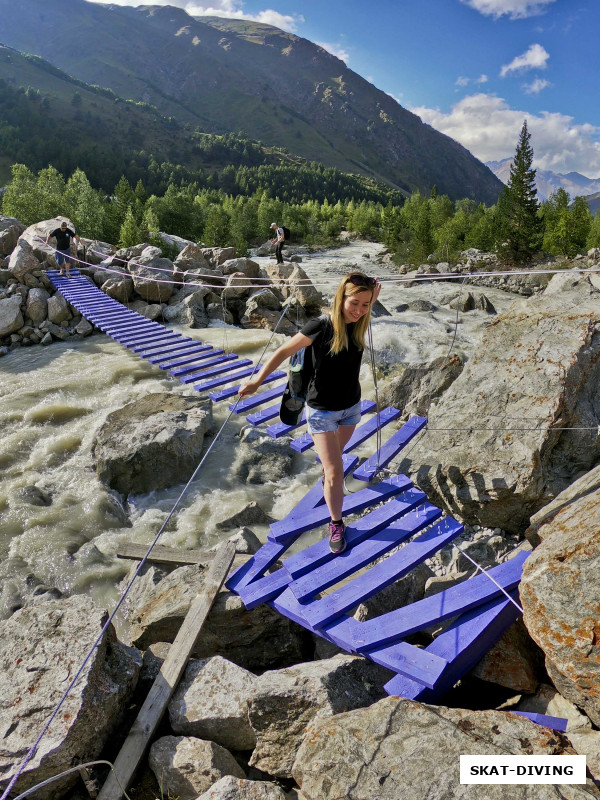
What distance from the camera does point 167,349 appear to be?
9398 millimetres

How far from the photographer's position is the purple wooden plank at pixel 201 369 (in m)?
8.15

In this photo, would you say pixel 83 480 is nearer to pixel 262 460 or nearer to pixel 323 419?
pixel 262 460

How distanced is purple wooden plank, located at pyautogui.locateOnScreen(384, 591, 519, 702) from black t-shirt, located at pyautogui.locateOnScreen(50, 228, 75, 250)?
574 inches

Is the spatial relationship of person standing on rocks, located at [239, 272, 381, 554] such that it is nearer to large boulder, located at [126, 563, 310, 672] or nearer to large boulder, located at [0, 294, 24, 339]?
large boulder, located at [126, 563, 310, 672]

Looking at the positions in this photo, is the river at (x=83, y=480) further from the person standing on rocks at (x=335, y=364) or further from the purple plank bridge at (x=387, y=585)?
the person standing on rocks at (x=335, y=364)

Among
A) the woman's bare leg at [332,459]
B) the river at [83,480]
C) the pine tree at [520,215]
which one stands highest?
the pine tree at [520,215]

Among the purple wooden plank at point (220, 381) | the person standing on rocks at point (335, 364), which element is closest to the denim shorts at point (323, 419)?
the person standing on rocks at point (335, 364)

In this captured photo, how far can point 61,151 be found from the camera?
6994 centimetres

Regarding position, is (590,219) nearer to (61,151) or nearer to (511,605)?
(511,605)

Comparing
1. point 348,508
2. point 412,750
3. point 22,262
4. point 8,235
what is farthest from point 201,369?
point 8,235

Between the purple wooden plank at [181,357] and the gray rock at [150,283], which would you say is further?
the gray rock at [150,283]

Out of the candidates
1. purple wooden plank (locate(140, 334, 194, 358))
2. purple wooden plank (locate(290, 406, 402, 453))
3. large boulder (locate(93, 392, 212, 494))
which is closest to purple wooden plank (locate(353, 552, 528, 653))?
purple wooden plank (locate(290, 406, 402, 453))

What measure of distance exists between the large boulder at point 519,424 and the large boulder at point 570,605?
1690mm

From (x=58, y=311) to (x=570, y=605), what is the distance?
42.9ft
